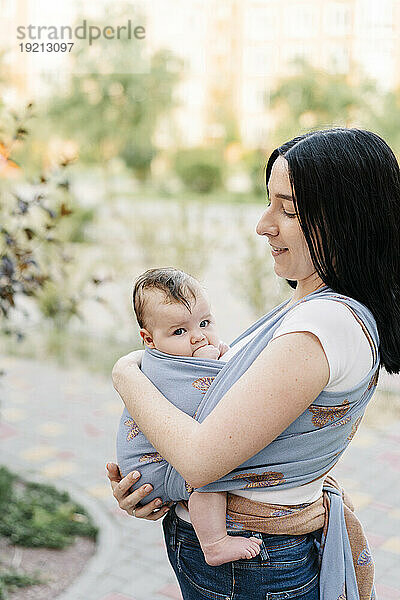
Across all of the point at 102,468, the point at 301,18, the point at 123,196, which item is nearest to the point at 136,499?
the point at 102,468

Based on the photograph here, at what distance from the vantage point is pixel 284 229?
4.19 ft

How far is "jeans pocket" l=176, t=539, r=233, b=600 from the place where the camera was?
1355 millimetres

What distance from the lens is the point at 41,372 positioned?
20.0 feet

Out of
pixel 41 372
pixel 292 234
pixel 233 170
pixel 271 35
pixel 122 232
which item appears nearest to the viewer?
pixel 292 234

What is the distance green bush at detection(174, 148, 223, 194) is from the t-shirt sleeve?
1674 centimetres

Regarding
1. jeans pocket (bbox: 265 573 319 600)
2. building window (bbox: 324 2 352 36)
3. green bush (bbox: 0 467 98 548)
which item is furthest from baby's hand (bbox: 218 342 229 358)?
building window (bbox: 324 2 352 36)

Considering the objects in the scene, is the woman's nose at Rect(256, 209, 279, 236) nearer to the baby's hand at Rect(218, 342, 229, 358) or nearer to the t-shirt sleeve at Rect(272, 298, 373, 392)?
the t-shirt sleeve at Rect(272, 298, 373, 392)

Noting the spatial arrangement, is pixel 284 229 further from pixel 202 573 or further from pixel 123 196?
pixel 123 196

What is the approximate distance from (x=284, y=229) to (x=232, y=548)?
1.76 ft

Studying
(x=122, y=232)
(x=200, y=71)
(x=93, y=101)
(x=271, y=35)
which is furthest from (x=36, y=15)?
(x=93, y=101)

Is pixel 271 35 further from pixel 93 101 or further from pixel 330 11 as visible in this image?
pixel 93 101

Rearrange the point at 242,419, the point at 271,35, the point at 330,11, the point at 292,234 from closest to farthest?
the point at 242,419
the point at 292,234
the point at 330,11
the point at 271,35

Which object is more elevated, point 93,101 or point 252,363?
point 93,101

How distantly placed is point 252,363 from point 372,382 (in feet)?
0.79
